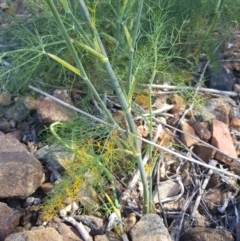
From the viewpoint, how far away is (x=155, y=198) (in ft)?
6.38

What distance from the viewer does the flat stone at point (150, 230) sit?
1.69m

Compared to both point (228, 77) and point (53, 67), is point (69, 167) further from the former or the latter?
point (228, 77)

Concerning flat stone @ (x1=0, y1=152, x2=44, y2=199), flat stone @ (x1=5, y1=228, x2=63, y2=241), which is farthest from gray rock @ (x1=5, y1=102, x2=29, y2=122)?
flat stone @ (x1=5, y1=228, x2=63, y2=241)

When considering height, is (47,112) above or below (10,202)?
above

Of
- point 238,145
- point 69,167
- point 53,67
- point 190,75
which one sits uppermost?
point 53,67

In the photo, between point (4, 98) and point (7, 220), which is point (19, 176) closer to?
point (7, 220)

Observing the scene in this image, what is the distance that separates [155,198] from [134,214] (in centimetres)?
14

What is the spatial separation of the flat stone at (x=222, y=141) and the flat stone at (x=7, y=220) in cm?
99

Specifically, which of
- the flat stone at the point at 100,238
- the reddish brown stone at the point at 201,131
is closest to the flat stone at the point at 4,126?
the flat stone at the point at 100,238

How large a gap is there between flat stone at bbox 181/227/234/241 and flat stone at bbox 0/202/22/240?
2.34ft

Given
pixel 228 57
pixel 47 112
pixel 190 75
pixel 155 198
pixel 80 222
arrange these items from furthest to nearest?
1. pixel 228 57
2. pixel 190 75
3. pixel 47 112
4. pixel 155 198
5. pixel 80 222

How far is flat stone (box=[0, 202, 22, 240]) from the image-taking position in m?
1.70

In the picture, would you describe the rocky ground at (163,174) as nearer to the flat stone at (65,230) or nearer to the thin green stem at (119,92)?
the flat stone at (65,230)

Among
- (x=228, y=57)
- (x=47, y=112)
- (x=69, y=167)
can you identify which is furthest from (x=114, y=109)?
(x=228, y=57)
